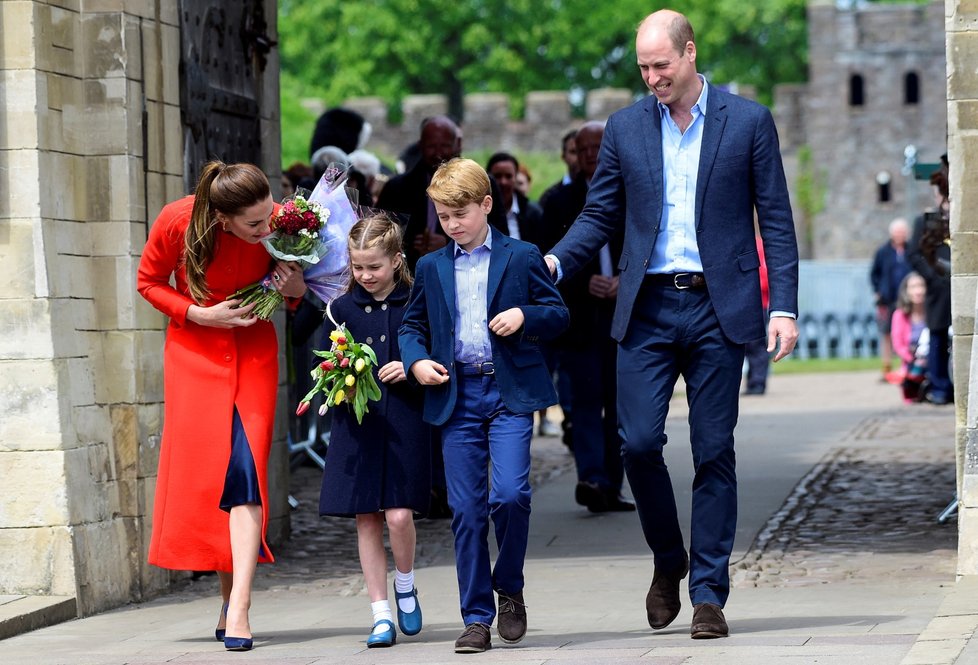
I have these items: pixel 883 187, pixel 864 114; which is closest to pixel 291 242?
pixel 883 187

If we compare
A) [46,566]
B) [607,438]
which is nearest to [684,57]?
[46,566]

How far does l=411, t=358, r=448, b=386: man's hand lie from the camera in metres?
6.36

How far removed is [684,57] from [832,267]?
30.6 m

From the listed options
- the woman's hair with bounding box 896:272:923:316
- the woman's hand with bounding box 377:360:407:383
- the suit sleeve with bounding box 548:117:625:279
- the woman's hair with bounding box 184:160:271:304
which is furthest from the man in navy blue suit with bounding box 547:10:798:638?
the woman's hair with bounding box 896:272:923:316

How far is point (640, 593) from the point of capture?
770 cm

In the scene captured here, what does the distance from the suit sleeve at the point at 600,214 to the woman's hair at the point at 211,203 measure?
1.05m

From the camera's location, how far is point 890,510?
9984 millimetres

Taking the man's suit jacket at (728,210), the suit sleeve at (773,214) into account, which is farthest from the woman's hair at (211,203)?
the suit sleeve at (773,214)

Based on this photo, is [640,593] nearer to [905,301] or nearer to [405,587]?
[405,587]

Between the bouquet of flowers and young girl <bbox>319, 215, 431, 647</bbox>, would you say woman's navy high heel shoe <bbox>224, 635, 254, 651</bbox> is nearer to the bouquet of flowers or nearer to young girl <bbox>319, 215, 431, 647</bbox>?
young girl <bbox>319, 215, 431, 647</bbox>

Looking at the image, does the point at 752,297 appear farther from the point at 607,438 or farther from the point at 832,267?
the point at 832,267

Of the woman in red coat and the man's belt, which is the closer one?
the man's belt

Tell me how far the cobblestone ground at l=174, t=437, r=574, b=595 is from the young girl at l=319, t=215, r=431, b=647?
55.6 inches

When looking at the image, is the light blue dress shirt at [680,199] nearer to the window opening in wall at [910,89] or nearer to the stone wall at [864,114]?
the stone wall at [864,114]
